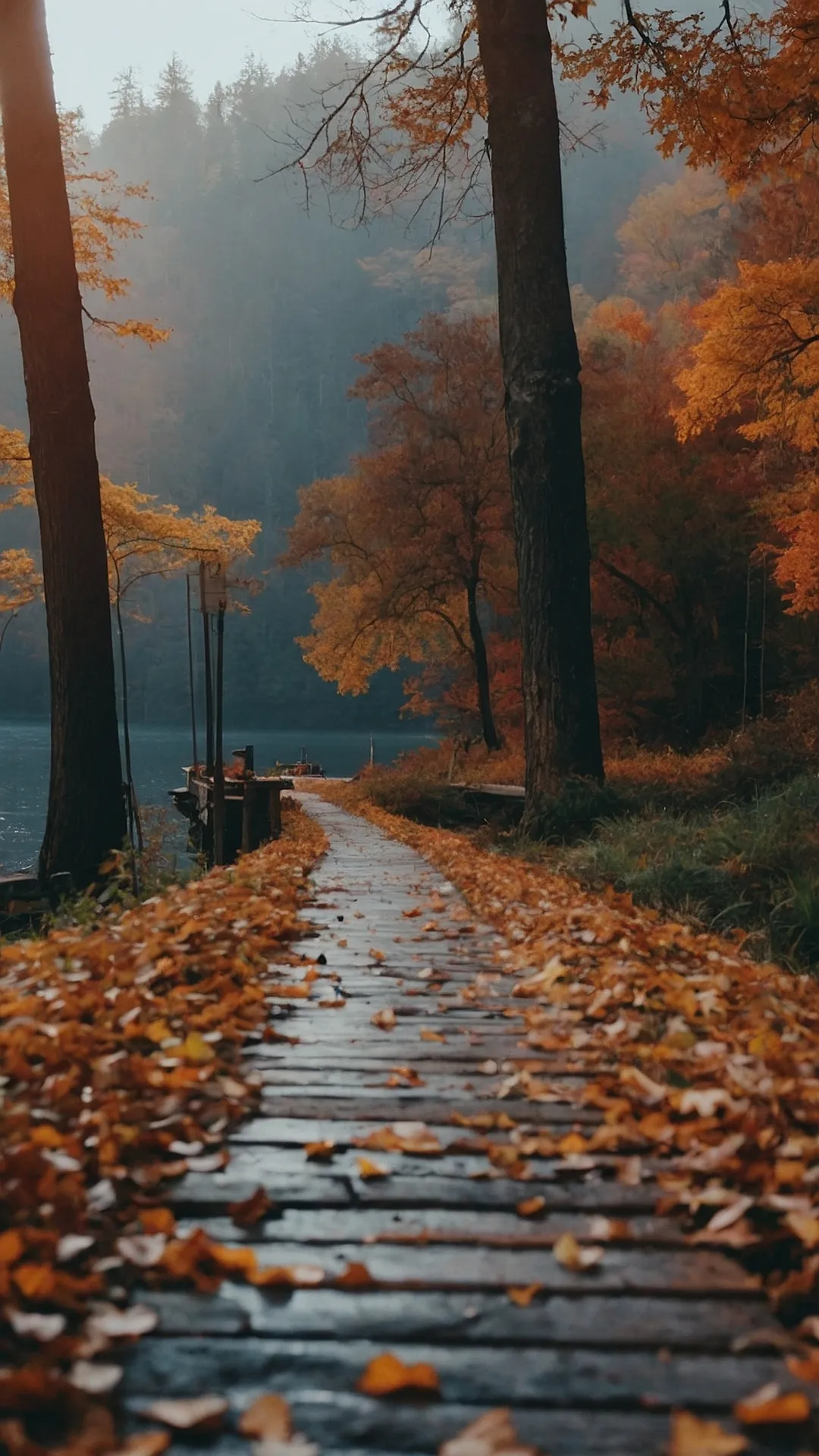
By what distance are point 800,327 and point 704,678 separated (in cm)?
1268

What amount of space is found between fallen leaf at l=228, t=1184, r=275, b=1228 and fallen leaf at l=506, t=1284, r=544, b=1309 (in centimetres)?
57

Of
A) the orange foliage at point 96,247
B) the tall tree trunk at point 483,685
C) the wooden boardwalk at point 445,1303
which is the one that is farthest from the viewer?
the tall tree trunk at point 483,685

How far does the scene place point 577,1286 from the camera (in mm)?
2086

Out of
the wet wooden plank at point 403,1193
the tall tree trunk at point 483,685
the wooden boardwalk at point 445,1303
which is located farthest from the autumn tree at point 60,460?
the tall tree trunk at point 483,685

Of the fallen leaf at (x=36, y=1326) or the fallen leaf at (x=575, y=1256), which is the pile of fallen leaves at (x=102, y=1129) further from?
the fallen leaf at (x=575, y=1256)

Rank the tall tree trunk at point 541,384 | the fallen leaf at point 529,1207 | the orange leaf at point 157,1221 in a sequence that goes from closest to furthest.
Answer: the orange leaf at point 157,1221 < the fallen leaf at point 529,1207 < the tall tree trunk at point 541,384

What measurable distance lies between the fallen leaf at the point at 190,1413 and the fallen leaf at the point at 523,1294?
1.84ft

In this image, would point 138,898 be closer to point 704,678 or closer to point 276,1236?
point 276,1236

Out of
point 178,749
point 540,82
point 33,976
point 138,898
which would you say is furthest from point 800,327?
point 178,749

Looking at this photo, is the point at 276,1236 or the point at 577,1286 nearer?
the point at 577,1286

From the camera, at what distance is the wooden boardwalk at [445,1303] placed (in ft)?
5.67

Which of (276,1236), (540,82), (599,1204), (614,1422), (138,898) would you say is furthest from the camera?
(540,82)

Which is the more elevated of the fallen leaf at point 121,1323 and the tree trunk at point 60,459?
the tree trunk at point 60,459

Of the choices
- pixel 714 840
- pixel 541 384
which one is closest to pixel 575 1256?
pixel 714 840
